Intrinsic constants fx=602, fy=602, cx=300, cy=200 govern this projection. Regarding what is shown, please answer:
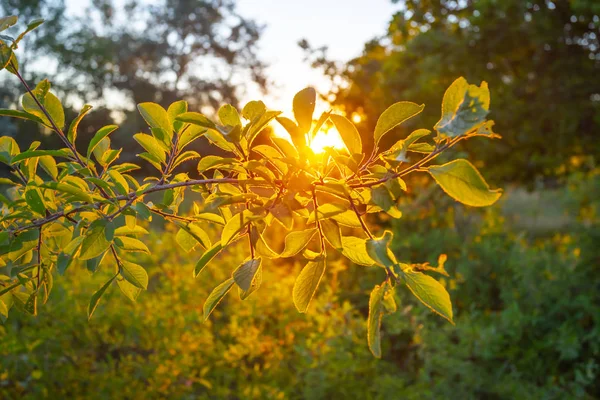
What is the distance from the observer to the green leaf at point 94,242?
0.90m

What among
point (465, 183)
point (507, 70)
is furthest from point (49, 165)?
point (507, 70)

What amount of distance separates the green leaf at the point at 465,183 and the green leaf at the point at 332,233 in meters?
0.19

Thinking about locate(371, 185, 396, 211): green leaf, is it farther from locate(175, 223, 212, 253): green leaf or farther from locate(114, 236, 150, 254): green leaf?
locate(114, 236, 150, 254): green leaf

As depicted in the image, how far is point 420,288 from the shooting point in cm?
80

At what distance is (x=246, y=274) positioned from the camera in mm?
842

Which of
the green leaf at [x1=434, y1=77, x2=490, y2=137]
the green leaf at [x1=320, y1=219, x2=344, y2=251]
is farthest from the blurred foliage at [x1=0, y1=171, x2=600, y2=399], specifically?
the green leaf at [x1=434, y1=77, x2=490, y2=137]

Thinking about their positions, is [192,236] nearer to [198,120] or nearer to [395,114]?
[198,120]

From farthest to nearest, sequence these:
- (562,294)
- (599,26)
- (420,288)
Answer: (599,26) < (562,294) < (420,288)

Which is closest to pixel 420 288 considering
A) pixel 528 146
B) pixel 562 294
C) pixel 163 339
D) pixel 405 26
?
pixel 163 339

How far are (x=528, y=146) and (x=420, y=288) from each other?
8.02m

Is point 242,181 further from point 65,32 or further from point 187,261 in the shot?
point 65,32

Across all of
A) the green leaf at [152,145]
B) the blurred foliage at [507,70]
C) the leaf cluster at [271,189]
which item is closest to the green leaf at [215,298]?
the leaf cluster at [271,189]

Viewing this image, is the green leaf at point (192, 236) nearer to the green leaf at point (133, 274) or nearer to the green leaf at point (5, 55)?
the green leaf at point (133, 274)

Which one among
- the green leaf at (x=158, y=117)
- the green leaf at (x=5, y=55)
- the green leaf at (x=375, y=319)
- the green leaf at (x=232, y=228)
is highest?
the green leaf at (x=5, y=55)
